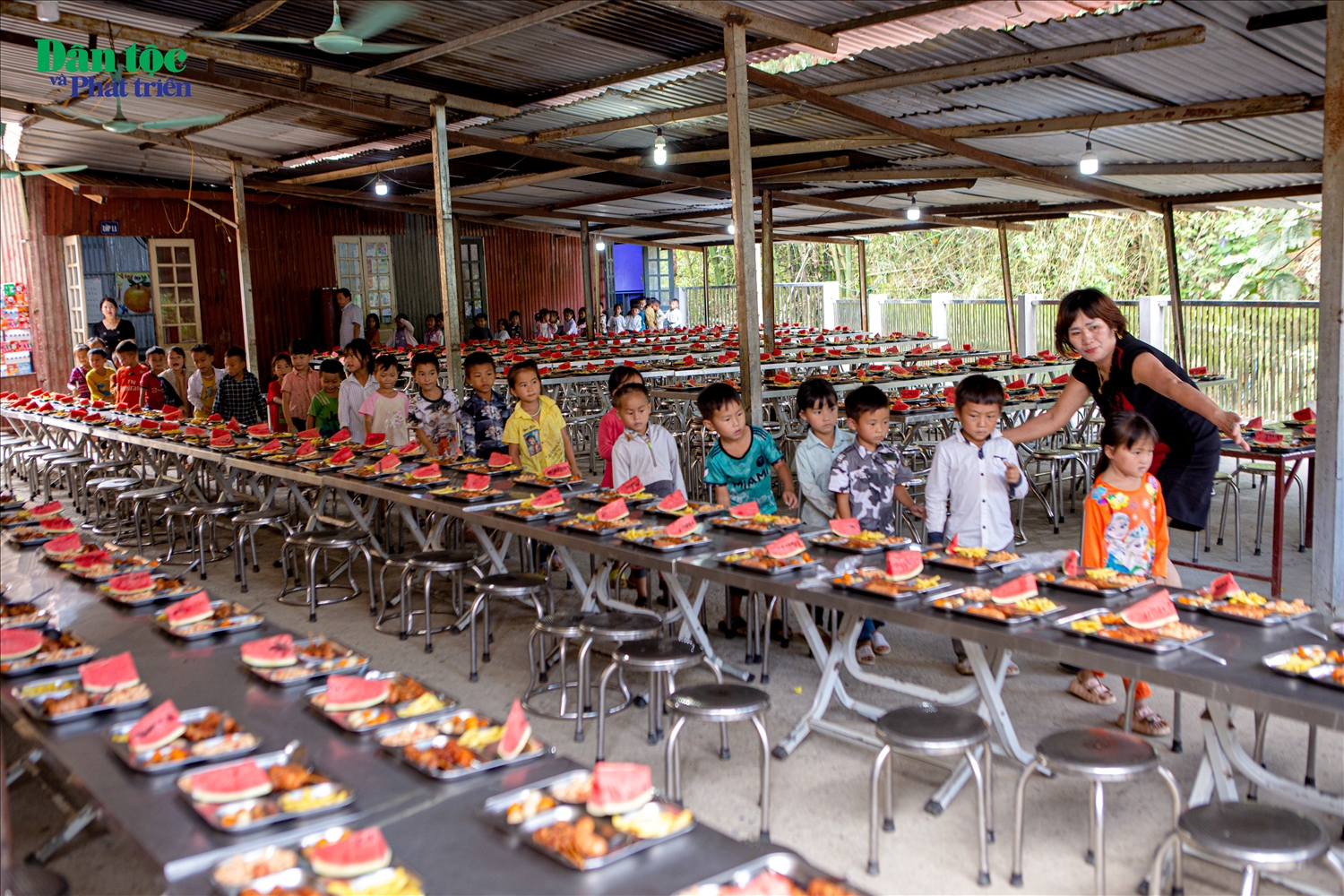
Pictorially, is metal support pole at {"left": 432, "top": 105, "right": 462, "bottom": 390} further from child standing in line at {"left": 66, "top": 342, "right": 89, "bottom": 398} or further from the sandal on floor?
the sandal on floor

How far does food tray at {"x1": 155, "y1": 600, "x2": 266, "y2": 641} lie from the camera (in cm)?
314

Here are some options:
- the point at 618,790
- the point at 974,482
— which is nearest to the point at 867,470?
the point at 974,482

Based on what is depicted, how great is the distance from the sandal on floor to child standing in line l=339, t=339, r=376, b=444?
5.25 meters

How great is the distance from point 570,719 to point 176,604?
5.34 feet

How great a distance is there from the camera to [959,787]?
3.44m

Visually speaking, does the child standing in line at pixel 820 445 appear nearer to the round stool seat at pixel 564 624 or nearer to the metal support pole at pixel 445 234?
the round stool seat at pixel 564 624

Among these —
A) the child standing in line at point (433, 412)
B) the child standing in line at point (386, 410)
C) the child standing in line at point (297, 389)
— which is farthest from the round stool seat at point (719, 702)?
the child standing in line at point (297, 389)

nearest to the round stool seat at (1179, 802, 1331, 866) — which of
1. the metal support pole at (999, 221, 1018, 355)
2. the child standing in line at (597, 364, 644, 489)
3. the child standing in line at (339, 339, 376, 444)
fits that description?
the child standing in line at (597, 364, 644, 489)

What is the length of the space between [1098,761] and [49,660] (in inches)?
110

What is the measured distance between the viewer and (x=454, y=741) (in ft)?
7.48

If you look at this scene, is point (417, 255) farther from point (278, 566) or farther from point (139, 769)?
point (139, 769)

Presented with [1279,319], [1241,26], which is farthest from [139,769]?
[1279,319]

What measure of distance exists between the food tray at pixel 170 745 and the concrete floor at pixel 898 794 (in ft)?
1.06

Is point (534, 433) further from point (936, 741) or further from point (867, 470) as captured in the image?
point (936, 741)
